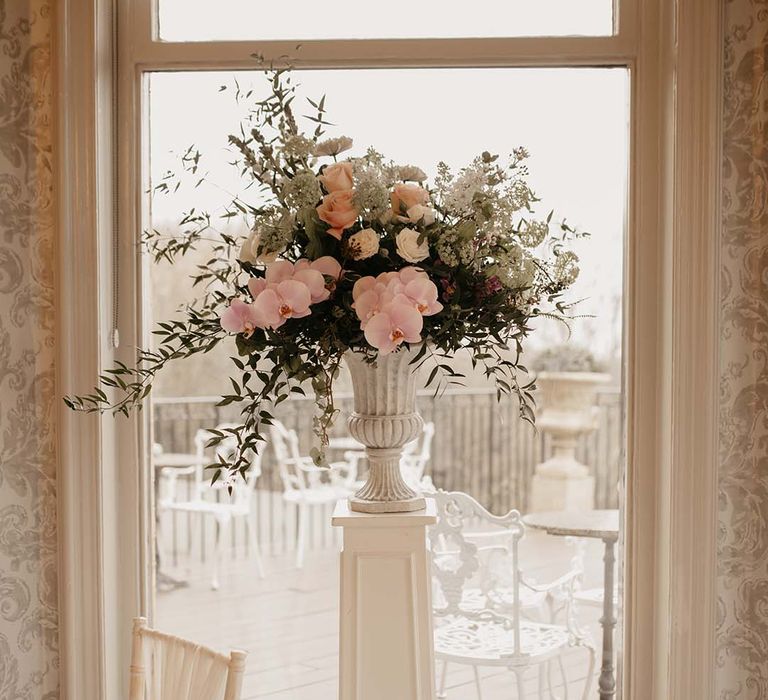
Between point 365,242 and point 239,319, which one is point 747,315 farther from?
point 239,319

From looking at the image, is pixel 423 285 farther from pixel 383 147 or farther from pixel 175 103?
pixel 175 103

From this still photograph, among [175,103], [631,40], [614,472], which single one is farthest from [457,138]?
[614,472]

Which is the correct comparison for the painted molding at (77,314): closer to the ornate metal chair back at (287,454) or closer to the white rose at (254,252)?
the white rose at (254,252)

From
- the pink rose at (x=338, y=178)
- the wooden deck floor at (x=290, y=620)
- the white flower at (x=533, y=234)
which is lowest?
the wooden deck floor at (x=290, y=620)

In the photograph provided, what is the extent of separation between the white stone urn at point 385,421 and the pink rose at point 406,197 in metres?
0.24

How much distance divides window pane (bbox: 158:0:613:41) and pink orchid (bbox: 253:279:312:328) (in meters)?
0.99

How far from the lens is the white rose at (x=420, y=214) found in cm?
155

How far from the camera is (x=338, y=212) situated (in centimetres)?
153

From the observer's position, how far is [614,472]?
6.40 meters

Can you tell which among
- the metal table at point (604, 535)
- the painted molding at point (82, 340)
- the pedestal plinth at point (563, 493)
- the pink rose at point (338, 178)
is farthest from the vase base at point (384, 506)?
the pedestal plinth at point (563, 493)

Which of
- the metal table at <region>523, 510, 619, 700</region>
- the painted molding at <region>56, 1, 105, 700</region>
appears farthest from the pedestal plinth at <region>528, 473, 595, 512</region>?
the painted molding at <region>56, 1, 105, 700</region>

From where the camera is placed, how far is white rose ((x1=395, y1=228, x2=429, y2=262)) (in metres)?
1.51

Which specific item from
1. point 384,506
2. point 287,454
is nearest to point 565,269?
point 384,506

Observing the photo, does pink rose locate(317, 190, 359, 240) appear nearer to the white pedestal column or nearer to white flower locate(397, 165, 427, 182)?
white flower locate(397, 165, 427, 182)
